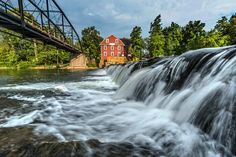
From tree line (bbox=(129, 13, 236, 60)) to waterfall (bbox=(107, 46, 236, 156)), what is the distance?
4121 cm

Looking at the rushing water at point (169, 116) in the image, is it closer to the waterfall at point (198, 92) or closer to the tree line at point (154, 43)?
the waterfall at point (198, 92)

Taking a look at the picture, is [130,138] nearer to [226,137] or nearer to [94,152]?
[94,152]

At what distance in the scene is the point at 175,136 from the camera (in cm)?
312

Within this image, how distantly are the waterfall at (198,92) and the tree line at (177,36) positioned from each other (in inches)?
1622

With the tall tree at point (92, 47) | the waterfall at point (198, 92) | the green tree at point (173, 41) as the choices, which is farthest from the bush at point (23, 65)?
the waterfall at point (198, 92)

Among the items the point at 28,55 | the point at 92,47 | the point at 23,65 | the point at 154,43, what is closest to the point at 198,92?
the point at 154,43

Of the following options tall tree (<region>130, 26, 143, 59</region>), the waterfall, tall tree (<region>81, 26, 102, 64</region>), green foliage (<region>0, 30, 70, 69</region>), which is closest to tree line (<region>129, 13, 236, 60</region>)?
→ tall tree (<region>130, 26, 143, 59</region>)

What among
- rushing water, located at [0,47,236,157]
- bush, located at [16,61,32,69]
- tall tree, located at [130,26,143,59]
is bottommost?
bush, located at [16,61,32,69]

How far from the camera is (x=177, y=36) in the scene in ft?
186

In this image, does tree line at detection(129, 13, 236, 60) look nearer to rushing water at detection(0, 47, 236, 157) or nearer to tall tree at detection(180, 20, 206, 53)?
tall tree at detection(180, 20, 206, 53)

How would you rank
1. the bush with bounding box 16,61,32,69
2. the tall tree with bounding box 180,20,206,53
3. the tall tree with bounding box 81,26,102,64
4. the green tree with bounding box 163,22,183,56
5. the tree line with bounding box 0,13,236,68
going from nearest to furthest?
the tree line with bounding box 0,13,236,68
the tall tree with bounding box 180,20,206,53
the green tree with bounding box 163,22,183,56
the bush with bounding box 16,61,32,69
the tall tree with bounding box 81,26,102,64

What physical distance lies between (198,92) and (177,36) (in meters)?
54.8

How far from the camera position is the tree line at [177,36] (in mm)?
46812

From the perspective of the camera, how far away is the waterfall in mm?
3012
